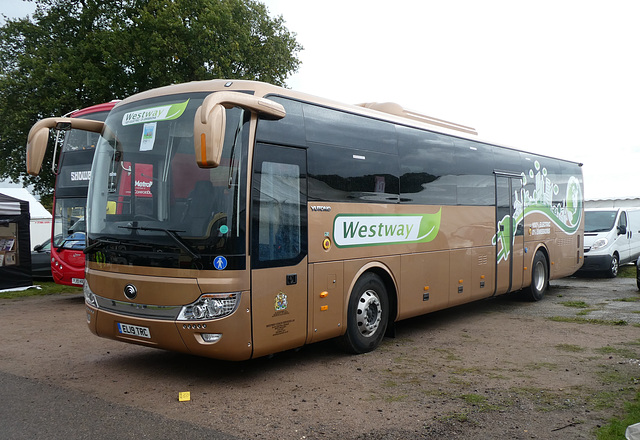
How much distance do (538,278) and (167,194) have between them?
9815 millimetres

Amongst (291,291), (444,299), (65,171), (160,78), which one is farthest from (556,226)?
(160,78)

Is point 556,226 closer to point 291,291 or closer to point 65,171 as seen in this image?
point 291,291

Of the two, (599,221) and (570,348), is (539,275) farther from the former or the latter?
(599,221)

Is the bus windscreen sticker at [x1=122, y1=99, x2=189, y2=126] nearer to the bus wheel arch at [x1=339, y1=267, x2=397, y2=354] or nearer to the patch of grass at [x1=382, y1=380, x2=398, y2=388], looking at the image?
the bus wheel arch at [x1=339, y1=267, x2=397, y2=354]

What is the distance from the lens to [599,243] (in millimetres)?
17734

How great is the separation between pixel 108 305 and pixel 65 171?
8.16 meters

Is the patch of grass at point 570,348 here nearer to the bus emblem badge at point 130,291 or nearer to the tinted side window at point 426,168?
the tinted side window at point 426,168

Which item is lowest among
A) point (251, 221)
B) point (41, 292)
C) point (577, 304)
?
point (41, 292)

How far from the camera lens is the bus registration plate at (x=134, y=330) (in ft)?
20.6

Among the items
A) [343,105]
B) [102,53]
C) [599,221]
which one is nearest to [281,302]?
[343,105]

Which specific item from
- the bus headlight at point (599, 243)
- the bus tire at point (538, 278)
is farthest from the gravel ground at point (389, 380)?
the bus headlight at point (599, 243)

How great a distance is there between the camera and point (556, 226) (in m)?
14.1

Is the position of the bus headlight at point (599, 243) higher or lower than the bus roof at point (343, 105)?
lower

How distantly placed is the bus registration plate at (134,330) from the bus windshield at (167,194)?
0.69 m
